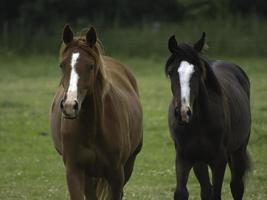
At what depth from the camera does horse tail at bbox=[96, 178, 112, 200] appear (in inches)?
308

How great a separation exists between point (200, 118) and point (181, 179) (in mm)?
617

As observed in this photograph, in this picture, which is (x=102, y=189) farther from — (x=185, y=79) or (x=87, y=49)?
(x=87, y=49)

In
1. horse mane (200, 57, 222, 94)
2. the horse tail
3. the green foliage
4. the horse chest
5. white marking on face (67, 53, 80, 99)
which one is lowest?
the green foliage


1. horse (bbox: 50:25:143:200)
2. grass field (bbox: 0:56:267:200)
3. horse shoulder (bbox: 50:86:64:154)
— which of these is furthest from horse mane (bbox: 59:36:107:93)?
grass field (bbox: 0:56:267:200)

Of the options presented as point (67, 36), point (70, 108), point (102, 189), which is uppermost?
point (67, 36)

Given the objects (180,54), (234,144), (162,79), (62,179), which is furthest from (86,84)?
(162,79)

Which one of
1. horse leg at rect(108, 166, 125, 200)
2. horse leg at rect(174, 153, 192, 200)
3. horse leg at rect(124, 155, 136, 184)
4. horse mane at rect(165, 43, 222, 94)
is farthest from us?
horse leg at rect(124, 155, 136, 184)

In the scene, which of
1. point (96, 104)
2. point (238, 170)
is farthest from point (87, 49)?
point (238, 170)

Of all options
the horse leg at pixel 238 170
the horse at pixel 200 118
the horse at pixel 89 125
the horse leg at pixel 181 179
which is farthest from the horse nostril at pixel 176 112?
the horse leg at pixel 238 170

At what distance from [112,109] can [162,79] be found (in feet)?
54.3

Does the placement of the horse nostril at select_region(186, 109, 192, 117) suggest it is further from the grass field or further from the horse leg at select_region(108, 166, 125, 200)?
the grass field

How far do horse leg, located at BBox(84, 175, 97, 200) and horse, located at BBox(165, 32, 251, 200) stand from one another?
0.80 metres

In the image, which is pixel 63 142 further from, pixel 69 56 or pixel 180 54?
pixel 180 54

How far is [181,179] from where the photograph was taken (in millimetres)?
8203
